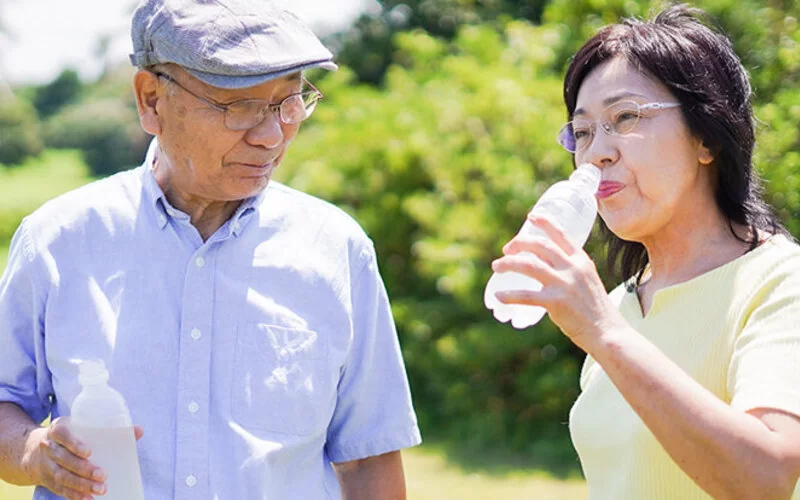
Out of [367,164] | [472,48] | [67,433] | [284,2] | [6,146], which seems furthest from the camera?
[6,146]

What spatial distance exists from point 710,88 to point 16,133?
24.8 meters

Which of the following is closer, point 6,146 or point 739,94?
point 739,94

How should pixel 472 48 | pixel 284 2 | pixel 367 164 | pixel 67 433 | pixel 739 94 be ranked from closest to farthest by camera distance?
pixel 67 433, pixel 739 94, pixel 284 2, pixel 472 48, pixel 367 164

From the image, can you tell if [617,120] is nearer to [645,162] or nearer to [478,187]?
[645,162]

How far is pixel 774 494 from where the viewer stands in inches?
81.2

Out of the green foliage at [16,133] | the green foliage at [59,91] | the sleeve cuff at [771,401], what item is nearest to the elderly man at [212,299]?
the sleeve cuff at [771,401]

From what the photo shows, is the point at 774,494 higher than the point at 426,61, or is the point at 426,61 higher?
the point at 774,494

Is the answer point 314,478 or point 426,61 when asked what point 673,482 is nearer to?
point 314,478

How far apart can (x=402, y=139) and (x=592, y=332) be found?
6603 millimetres

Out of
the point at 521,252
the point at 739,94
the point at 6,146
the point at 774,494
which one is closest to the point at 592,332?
the point at 521,252

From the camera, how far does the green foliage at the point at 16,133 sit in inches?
982

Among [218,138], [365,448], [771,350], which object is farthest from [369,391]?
[771,350]

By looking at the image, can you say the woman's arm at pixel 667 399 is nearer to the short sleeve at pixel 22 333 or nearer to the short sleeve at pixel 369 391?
the short sleeve at pixel 369 391

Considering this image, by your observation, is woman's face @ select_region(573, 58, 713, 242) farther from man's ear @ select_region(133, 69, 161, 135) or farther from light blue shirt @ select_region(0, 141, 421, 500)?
man's ear @ select_region(133, 69, 161, 135)
